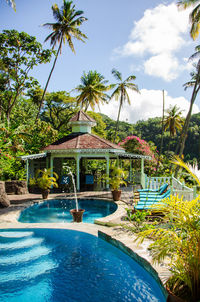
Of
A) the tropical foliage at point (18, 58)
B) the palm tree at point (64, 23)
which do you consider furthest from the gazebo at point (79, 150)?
the palm tree at point (64, 23)

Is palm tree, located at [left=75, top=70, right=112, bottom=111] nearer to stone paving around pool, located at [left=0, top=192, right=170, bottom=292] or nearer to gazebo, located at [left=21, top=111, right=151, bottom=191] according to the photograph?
gazebo, located at [left=21, top=111, right=151, bottom=191]

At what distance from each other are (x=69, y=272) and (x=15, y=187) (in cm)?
992

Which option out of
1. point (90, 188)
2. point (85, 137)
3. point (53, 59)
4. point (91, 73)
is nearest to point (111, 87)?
point (91, 73)

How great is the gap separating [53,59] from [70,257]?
2046 cm

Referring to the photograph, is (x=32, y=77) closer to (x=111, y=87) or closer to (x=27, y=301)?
(x=111, y=87)

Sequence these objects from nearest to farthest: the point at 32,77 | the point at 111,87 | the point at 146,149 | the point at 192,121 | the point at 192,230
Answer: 1. the point at 192,230
2. the point at 32,77
3. the point at 146,149
4. the point at 111,87
5. the point at 192,121

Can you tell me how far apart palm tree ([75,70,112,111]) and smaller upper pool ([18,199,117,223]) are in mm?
17706

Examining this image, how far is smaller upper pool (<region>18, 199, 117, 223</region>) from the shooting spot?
9969 mm

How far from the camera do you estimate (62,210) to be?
→ 1155cm

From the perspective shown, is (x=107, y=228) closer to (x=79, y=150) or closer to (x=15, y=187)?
(x=15, y=187)

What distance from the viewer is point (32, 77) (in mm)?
21562

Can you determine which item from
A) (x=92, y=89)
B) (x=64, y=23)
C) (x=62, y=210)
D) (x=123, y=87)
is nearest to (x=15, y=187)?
(x=62, y=210)

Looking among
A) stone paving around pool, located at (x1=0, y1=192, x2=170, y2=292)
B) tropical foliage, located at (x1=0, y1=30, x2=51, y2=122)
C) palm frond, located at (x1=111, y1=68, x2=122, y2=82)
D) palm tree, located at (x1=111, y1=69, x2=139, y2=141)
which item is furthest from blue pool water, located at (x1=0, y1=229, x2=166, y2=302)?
palm frond, located at (x1=111, y1=68, x2=122, y2=82)

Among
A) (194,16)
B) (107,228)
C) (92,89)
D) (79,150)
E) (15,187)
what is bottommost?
(107,228)
